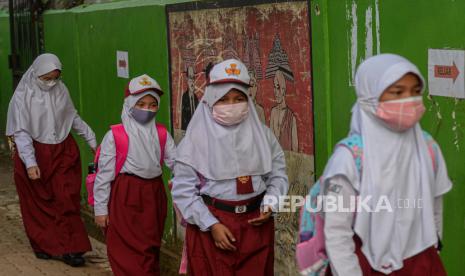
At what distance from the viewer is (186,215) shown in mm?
5211

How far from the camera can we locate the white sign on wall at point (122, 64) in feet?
31.9

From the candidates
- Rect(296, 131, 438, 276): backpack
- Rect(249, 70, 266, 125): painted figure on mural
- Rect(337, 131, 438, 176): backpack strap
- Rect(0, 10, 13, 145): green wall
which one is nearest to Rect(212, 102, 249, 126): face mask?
Rect(296, 131, 438, 276): backpack

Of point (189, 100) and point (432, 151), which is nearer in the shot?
point (432, 151)

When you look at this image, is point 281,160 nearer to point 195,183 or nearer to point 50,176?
point 195,183

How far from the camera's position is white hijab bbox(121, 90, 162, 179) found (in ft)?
22.0

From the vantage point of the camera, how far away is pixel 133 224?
6.81m

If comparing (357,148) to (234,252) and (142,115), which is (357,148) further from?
(142,115)

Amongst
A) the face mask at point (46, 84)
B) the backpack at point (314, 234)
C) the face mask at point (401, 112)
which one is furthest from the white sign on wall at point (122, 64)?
the face mask at point (401, 112)

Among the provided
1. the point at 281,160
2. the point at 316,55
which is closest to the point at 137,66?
the point at 316,55

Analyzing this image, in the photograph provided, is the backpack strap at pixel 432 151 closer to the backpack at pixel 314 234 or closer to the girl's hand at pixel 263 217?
the backpack at pixel 314 234

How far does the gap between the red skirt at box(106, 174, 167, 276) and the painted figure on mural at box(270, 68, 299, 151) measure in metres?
0.90

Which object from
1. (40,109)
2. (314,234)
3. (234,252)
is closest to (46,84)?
(40,109)

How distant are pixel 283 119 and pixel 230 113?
1.67 metres

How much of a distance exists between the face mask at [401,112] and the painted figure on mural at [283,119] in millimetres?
2940
